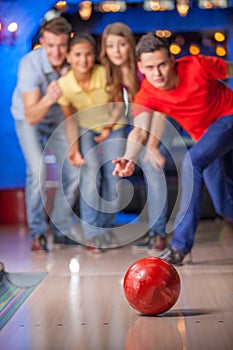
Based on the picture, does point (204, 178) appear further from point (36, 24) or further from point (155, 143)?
point (36, 24)

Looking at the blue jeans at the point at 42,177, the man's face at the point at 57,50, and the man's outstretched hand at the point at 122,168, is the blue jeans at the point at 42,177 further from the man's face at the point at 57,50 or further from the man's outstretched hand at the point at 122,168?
the man's outstretched hand at the point at 122,168

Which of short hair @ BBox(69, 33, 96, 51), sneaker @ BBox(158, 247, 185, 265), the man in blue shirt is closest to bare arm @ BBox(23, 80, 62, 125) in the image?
the man in blue shirt

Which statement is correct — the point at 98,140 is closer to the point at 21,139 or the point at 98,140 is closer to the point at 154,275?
the point at 21,139

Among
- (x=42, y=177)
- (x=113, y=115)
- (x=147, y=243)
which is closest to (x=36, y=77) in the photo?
(x=113, y=115)

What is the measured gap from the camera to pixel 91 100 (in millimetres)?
5633

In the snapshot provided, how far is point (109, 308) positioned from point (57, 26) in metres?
2.65

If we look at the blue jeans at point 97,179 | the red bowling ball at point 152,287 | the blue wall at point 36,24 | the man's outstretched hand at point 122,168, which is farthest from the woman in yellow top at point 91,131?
the red bowling ball at point 152,287

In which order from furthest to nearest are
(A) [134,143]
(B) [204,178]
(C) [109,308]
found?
(A) [134,143], (B) [204,178], (C) [109,308]

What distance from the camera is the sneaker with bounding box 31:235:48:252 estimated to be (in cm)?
544

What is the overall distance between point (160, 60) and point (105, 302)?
6.40ft

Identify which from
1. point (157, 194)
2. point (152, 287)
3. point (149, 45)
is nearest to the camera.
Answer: point (152, 287)

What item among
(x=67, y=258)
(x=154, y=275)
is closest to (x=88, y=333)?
(x=154, y=275)

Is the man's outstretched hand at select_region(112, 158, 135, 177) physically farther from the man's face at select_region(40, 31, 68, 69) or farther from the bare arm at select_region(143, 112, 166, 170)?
the man's face at select_region(40, 31, 68, 69)

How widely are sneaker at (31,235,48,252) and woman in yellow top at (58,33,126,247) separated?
289mm
